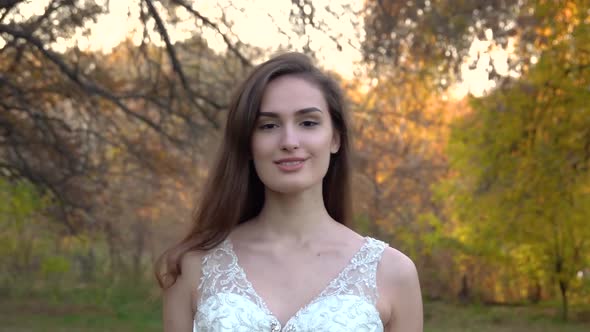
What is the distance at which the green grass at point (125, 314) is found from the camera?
15570 mm

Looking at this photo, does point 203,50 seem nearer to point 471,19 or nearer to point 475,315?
point 471,19

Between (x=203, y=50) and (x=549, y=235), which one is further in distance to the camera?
(x=549, y=235)

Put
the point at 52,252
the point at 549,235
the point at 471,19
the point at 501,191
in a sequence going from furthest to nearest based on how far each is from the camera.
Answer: the point at 52,252 → the point at 549,235 → the point at 501,191 → the point at 471,19

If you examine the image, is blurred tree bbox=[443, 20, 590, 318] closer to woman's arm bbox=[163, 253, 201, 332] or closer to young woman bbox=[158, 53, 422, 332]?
young woman bbox=[158, 53, 422, 332]

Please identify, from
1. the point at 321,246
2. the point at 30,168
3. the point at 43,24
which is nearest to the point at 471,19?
the point at 43,24

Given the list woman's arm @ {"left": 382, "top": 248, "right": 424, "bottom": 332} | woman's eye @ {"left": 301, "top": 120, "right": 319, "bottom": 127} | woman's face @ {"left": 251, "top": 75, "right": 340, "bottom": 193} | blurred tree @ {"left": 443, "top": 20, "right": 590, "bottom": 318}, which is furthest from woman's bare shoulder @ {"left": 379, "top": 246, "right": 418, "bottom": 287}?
blurred tree @ {"left": 443, "top": 20, "right": 590, "bottom": 318}

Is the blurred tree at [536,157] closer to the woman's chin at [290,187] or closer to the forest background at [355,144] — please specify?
the forest background at [355,144]

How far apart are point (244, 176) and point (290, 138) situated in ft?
0.96

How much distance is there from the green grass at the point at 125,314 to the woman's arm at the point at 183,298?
1215 centimetres

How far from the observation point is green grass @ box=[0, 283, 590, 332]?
1557 centimetres

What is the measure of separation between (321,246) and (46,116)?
9.05 m

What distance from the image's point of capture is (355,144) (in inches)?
175

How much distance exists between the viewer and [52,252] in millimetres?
19234

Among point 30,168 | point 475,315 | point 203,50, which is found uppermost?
point 203,50
